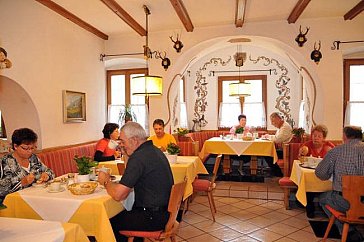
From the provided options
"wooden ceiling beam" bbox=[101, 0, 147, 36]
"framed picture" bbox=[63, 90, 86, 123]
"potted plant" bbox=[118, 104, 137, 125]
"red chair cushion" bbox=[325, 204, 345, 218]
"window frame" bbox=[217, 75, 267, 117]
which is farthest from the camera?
"window frame" bbox=[217, 75, 267, 117]

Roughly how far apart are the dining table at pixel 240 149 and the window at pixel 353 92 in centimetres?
198

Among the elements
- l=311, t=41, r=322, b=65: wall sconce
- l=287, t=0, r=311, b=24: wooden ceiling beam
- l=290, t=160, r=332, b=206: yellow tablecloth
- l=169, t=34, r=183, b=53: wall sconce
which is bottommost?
l=290, t=160, r=332, b=206: yellow tablecloth

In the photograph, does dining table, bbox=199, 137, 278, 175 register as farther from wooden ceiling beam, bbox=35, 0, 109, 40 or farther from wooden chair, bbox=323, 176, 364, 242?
wooden ceiling beam, bbox=35, 0, 109, 40

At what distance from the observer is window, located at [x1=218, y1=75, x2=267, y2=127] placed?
8.14 metres

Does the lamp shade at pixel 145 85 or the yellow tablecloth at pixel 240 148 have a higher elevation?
the lamp shade at pixel 145 85

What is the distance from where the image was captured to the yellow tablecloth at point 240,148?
5870 mm

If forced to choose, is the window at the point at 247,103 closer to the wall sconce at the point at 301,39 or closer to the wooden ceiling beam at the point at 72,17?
the wall sconce at the point at 301,39

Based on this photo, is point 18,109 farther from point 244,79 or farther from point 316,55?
point 244,79

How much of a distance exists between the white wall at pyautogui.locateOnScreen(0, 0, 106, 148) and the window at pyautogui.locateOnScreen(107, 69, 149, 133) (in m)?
0.90

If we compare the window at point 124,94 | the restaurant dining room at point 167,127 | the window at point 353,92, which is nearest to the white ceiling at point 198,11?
the restaurant dining room at point 167,127

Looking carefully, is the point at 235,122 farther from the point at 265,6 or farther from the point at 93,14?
the point at 93,14

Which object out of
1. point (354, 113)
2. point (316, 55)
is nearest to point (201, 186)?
point (316, 55)

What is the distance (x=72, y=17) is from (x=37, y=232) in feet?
13.7

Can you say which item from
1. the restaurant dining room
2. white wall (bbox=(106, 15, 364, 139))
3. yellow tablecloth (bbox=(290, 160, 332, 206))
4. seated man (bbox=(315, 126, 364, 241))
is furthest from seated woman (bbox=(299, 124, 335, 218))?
white wall (bbox=(106, 15, 364, 139))
